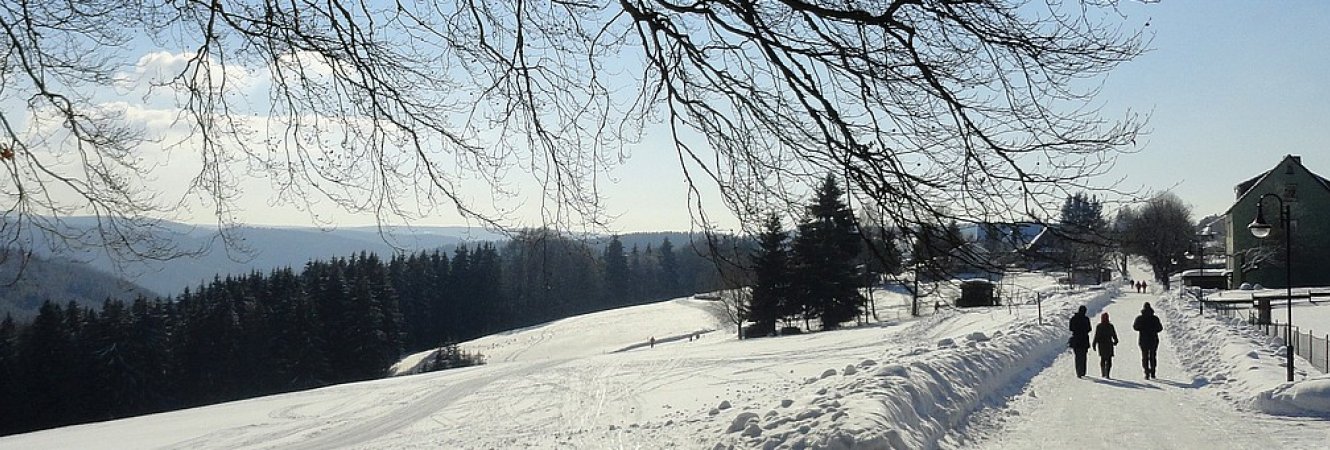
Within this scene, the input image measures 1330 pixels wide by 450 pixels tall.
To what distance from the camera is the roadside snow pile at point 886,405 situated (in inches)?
312

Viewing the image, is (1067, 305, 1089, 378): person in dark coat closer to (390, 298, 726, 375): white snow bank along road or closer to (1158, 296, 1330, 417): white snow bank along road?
(1158, 296, 1330, 417): white snow bank along road

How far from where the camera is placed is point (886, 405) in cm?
885

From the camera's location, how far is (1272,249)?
5091 centimetres

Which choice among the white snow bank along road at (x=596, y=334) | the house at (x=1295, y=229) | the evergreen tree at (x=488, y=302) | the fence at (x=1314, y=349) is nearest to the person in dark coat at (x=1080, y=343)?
the fence at (x=1314, y=349)

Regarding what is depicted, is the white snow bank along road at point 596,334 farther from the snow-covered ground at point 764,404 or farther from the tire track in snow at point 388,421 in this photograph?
the tire track in snow at point 388,421

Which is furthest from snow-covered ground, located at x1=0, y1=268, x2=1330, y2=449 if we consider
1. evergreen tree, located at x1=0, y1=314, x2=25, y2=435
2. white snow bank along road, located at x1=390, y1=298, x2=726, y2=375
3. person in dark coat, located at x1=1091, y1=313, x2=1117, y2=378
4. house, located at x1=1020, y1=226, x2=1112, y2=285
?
evergreen tree, located at x1=0, y1=314, x2=25, y2=435

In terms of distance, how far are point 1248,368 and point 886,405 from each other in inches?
314

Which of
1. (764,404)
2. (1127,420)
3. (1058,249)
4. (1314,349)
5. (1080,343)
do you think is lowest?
(764,404)

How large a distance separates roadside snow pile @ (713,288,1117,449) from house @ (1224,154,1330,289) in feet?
144

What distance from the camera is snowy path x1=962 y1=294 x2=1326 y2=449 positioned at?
28.6ft

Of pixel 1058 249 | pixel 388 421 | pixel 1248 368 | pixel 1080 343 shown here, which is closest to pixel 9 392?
pixel 388 421

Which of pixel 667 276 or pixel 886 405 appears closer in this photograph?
pixel 886 405

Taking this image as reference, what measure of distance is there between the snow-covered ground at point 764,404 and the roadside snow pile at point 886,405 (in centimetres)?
3

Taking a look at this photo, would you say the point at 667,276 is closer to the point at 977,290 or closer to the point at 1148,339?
the point at 1148,339
